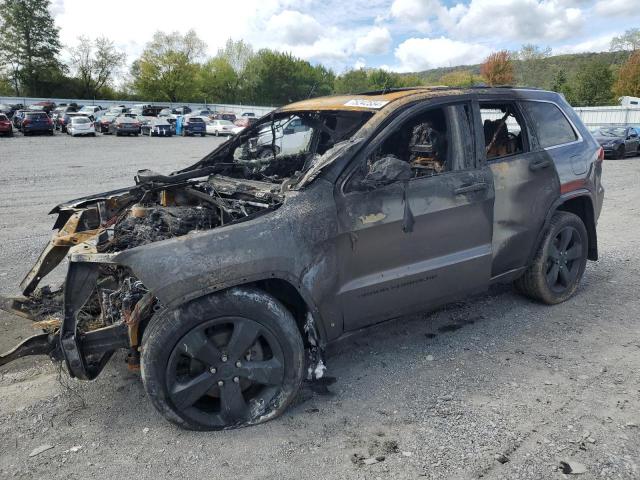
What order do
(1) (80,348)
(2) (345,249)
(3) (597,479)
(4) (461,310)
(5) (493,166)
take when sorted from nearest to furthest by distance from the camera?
(3) (597,479) → (1) (80,348) → (2) (345,249) → (5) (493,166) → (4) (461,310)

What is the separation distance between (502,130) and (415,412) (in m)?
2.59

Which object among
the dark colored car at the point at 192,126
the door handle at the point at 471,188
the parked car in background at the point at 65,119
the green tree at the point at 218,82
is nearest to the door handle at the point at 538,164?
→ the door handle at the point at 471,188

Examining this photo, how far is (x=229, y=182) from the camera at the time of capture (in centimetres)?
399

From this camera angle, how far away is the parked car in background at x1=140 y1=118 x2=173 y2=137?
3212cm

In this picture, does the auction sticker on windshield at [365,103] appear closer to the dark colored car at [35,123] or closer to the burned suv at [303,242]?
the burned suv at [303,242]

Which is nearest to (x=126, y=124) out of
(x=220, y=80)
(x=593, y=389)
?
(x=593, y=389)

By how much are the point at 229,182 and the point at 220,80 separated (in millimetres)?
78358

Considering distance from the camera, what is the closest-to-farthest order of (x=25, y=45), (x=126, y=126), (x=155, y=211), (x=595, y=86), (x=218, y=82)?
(x=155, y=211) → (x=126, y=126) → (x=595, y=86) → (x=25, y=45) → (x=218, y=82)

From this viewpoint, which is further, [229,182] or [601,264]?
[601,264]

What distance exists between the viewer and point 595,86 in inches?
2004

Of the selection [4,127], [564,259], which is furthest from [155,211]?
[4,127]

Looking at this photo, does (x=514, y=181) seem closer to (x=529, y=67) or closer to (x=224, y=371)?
(x=224, y=371)

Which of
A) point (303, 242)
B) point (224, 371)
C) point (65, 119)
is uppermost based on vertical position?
point (65, 119)

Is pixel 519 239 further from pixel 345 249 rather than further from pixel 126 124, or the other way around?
pixel 126 124
